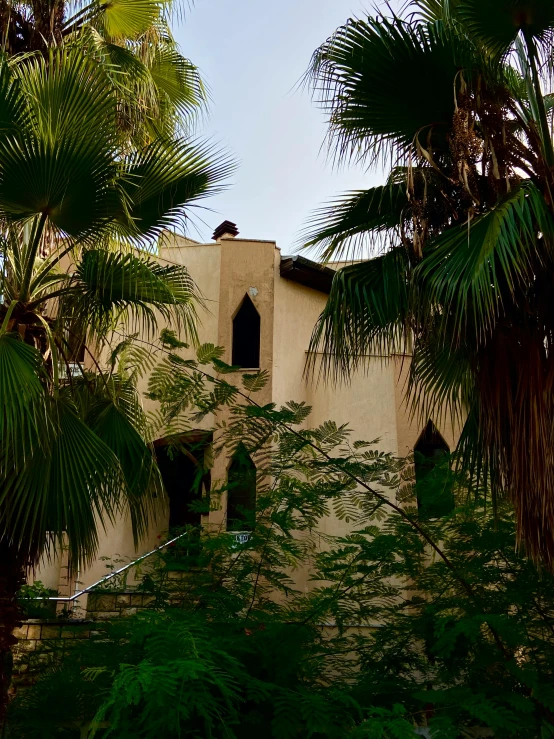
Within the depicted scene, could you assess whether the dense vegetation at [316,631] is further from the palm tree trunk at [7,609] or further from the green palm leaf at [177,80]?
the green palm leaf at [177,80]

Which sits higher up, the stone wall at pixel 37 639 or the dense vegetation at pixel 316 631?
the dense vegetation at pixel 316 631

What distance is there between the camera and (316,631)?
6.53 meters

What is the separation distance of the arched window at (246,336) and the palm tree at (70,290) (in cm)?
820

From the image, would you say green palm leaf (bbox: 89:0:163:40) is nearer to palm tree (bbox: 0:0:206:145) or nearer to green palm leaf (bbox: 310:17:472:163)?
palm tree (bbox: 0:0:206:145)

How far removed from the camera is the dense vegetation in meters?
5.04

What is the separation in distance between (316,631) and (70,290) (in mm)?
3789

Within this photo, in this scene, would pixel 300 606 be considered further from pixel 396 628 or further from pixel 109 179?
pixel 109 179

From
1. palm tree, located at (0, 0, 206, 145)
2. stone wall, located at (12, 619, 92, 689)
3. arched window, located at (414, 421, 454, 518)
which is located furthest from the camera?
palm tree, located at (0, 0, 206, 145)

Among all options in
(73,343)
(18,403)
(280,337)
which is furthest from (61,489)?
(280,337)

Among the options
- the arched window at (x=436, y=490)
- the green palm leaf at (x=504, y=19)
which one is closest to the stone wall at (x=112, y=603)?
the arched window at (x=436, y=490)

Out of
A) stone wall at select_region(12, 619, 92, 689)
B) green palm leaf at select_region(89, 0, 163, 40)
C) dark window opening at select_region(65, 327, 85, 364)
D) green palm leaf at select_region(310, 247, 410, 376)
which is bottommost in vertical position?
stone wall at select_region(12, 619, 92, 689)

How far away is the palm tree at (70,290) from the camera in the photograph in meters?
6.21

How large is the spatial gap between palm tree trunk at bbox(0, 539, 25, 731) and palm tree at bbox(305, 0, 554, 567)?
10.3ft

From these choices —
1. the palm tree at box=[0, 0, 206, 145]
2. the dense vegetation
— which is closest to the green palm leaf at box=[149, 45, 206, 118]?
the palm tree at box=[0, 0, 206, 145]
